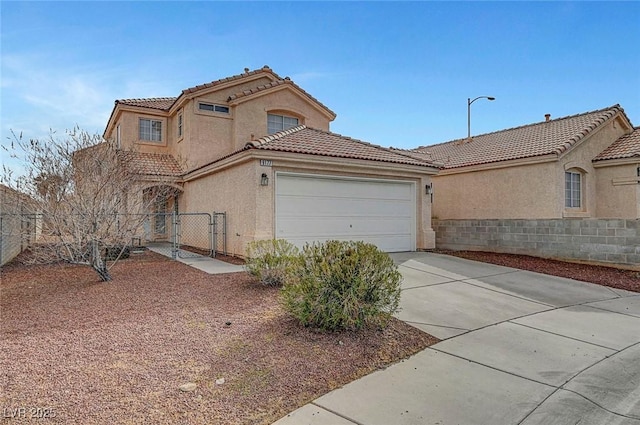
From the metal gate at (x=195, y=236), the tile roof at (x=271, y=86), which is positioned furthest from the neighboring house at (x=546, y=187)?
the metal gate at (x=195, y=236)

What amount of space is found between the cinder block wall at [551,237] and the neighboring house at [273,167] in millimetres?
1858

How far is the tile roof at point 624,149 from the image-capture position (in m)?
15.1

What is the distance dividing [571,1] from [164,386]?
1462 centimetres

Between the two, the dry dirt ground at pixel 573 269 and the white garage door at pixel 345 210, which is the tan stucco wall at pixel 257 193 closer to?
the white garage door at pixel 345 210

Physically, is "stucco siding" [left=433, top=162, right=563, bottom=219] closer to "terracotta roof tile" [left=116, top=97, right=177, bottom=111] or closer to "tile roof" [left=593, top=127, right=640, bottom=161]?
"tile roof" [left=593, top=127, right=640, bottom=161]

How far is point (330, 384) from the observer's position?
14.1 feet

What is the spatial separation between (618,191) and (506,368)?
14373mm

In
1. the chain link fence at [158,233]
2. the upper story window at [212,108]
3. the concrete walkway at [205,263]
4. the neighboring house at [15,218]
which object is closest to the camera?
the neighboring house at [15,218]

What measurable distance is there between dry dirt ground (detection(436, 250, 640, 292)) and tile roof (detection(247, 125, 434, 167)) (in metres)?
3.97

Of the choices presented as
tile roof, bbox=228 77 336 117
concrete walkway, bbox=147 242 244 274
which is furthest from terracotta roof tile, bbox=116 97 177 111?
concrete walkway, bbox=147 242 244 274

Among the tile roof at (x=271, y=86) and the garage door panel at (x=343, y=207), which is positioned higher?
the tile roof at (x=271, y=86)

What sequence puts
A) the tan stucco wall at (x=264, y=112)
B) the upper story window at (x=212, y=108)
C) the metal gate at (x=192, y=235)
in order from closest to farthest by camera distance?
the metal gate at (x=192, y=235) < the upper story window at (x=212, y=108) < the tan stucco wall at (x=264, y=112)

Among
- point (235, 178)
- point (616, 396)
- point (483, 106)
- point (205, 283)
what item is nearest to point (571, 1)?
point (483, 106)

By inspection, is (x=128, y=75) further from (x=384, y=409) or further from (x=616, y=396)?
(x=616, y=396)
